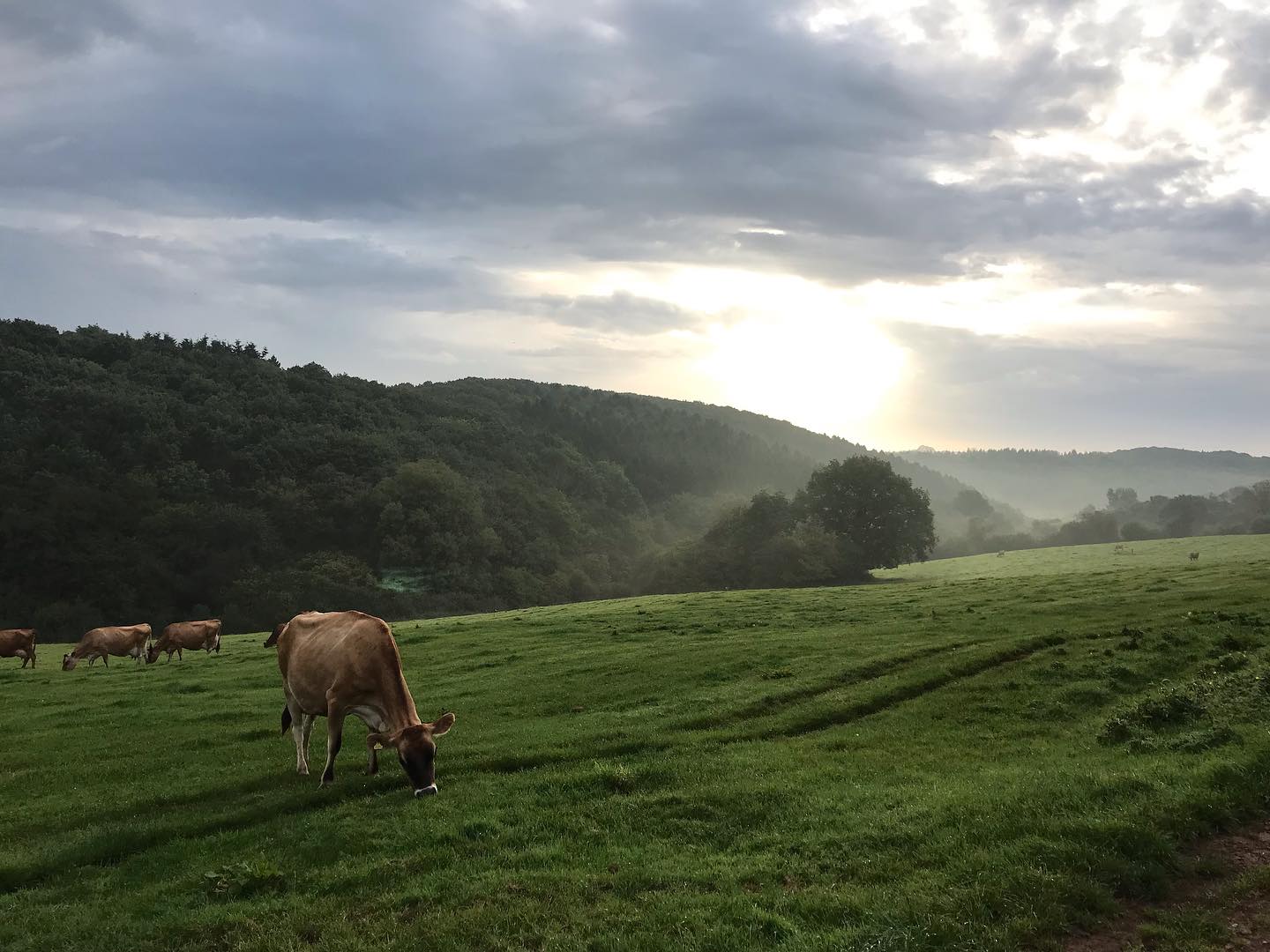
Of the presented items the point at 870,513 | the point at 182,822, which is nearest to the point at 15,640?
the point at 182,822

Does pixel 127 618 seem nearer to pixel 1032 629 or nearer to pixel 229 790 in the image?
pixel 229 790

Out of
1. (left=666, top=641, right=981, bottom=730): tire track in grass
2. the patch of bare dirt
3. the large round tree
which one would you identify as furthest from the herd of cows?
the large round tree

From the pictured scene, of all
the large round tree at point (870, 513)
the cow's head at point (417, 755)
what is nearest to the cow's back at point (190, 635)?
the cow's head at point (417, 755)

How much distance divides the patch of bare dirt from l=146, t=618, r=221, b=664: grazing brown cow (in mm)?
34681

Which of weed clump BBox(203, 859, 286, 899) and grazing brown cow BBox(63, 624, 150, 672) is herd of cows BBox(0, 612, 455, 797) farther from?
grazing brown cow BBox(63, 624, 150, 672)

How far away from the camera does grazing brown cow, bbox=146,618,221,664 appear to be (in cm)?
3366

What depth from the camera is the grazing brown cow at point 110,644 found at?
32781mm

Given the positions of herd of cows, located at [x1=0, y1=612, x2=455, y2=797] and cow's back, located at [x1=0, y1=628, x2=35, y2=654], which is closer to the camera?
herd of cows, located at [x1=0, y1=612, x2=455, y2=797]

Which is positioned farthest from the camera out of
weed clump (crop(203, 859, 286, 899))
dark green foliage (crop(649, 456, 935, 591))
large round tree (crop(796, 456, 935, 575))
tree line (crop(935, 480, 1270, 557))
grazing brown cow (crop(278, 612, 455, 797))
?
tree line (crop(935, 480, 1270, 557))

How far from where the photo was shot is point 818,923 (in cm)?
777

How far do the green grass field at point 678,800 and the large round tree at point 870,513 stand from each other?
56620mm

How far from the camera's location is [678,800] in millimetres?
11453

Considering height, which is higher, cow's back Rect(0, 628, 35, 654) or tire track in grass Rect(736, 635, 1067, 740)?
tire track in grass Rect(736, 635, 1067, 740)

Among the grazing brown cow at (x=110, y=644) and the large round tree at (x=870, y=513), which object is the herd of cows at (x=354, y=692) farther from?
the large round tree at (x=870, y=513)
